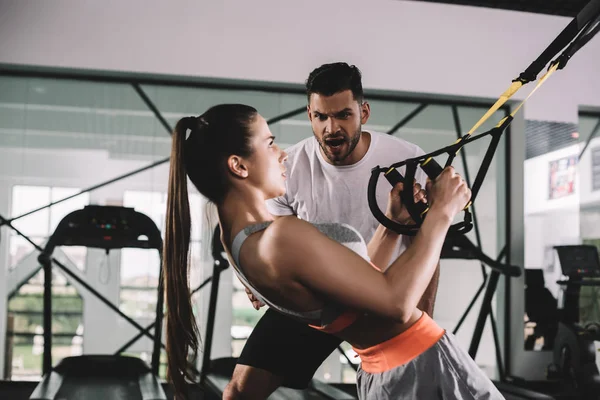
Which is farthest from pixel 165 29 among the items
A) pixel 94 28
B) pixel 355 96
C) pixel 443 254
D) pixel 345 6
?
pixel 355 96

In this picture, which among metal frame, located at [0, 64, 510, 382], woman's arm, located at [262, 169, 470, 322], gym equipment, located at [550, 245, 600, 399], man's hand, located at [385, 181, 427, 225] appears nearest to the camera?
woman's arm, located at [262, 169, 470, 322]

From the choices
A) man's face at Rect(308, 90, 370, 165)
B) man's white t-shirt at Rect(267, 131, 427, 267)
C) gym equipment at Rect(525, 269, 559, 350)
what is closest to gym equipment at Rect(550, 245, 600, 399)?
gym equipment at Rect(525, 269, 559, 350)

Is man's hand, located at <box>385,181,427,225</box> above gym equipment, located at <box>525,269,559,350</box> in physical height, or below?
above

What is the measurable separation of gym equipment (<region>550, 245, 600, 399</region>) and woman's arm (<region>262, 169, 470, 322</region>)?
409 cm

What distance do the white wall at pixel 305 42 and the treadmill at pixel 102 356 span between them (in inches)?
52.0

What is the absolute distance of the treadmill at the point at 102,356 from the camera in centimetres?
402

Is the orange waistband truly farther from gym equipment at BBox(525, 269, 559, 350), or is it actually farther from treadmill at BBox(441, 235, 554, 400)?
gym equipment at BBox(525, 269, 559, 350)

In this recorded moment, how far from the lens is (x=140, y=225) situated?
4.32 m

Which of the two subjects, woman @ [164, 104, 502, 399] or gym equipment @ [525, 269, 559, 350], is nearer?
woman @ [164, 104, 502, 399]

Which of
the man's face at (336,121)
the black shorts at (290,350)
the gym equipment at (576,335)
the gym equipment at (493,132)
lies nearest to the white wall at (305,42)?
the gym equipment at (576,335)

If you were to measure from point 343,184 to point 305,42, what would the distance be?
10.6 feet

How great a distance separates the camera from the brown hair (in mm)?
1471

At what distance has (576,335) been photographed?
4949 mm

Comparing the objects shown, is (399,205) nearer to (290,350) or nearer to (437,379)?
(437,379)
